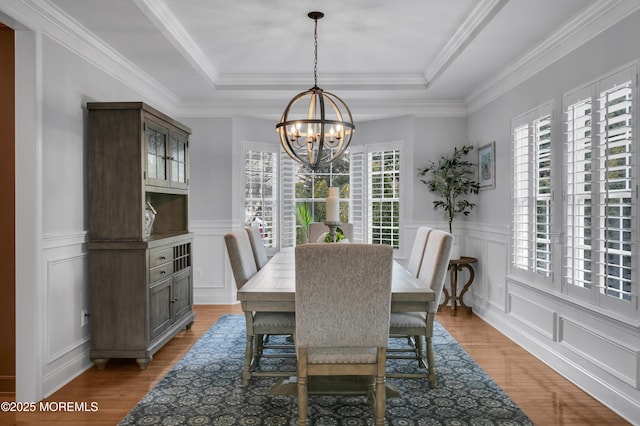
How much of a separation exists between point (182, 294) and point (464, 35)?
3452mm

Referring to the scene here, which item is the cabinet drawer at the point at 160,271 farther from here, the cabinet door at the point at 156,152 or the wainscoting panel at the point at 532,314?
the wainscoting panel at the point at 532,314

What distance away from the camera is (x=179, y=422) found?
2.61 m

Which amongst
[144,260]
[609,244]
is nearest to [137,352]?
[144,260]

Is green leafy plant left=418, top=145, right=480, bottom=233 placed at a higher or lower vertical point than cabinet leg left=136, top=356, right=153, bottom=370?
higher

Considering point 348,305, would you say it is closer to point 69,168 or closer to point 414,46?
point 69,168

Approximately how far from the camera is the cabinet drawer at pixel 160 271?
3631 mm

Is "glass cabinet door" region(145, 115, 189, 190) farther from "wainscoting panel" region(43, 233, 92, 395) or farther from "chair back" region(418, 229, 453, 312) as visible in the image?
"chair back" region(418, 229, 453, 312)

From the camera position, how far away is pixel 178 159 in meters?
4.53

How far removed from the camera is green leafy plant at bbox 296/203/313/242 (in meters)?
6.45

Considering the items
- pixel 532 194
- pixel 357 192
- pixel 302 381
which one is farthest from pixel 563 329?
pixel 357 192

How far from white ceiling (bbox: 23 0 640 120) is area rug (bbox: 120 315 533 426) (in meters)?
2.57

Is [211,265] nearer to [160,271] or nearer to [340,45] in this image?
[160,271]

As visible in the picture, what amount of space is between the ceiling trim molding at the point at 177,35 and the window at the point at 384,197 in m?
2.46

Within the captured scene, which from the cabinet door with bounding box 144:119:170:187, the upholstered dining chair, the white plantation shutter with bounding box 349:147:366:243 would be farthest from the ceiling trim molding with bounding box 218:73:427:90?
the upholstered dining chair
